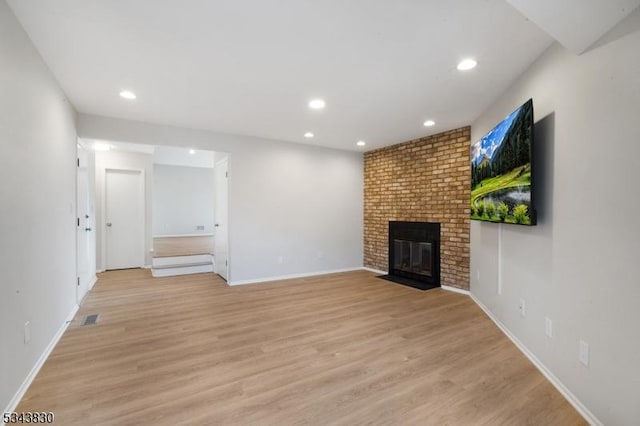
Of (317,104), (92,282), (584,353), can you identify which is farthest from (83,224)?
(584,353)

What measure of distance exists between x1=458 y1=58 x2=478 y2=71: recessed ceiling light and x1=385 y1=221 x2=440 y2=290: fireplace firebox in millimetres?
2719

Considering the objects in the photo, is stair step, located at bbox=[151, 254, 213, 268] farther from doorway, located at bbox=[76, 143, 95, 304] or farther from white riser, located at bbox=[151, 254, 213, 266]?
doorway, located at bbox=[76, 143, 95, 304]

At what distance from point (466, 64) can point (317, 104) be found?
5.23ft

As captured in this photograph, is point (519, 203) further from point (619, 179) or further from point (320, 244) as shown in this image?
point (320, 244)

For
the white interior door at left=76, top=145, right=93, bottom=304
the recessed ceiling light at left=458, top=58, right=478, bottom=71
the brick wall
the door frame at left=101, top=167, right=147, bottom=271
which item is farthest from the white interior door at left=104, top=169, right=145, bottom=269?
the recessed ceiling light at left=458, top=58, right=478, bottom=71

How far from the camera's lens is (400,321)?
129 inches

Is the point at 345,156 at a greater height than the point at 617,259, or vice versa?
the point at 345,156

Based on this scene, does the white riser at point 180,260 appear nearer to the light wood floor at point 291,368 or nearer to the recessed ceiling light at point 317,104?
the light wood floor at point 291,368

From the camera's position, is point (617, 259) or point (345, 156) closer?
point (617, 259)

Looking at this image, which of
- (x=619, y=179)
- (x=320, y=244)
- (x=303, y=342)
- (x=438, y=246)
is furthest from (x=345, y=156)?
(x=619, y=179)

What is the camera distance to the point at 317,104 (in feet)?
11.2

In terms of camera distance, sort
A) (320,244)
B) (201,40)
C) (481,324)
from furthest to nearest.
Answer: (320,244) < (481,324) < (201,40)

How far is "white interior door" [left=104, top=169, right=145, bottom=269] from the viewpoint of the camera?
19.8ft

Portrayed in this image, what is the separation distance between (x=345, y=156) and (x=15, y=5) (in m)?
4.93
